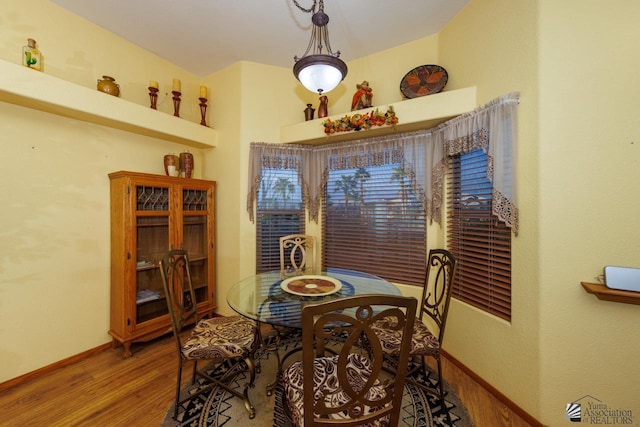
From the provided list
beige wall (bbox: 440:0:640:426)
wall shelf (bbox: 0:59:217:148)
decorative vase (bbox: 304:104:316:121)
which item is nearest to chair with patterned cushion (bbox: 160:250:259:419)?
wall shelf (bbox: 0:59:217:148)

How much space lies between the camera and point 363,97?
2533 mm

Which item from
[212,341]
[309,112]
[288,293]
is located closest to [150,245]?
[212,341]

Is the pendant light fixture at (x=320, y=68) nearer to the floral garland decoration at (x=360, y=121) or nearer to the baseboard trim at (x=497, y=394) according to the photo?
the floral garland decoration at (x=360, y=121)

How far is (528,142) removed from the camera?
1580 millimetres

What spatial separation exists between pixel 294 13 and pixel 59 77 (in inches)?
82.0

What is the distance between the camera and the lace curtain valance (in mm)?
1684

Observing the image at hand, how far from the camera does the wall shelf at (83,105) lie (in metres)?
1.70

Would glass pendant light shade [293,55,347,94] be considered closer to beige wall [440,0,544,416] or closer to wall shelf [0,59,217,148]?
beige wall [440,0,544,416]

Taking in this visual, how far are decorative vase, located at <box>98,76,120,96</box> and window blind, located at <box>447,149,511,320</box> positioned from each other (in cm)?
316

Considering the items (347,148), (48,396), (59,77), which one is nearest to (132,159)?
(59,77)

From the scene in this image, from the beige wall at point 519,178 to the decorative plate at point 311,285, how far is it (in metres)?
1.02

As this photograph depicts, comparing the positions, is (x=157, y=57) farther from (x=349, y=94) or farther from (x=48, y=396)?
(x=48, y=396)

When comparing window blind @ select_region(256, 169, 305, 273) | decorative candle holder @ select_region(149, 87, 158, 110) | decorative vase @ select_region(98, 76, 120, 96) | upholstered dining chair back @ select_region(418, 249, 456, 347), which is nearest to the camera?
upholstered dining chair back @ select_region(418, 249, 456, 347)

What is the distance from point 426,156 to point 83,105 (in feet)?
9.95
